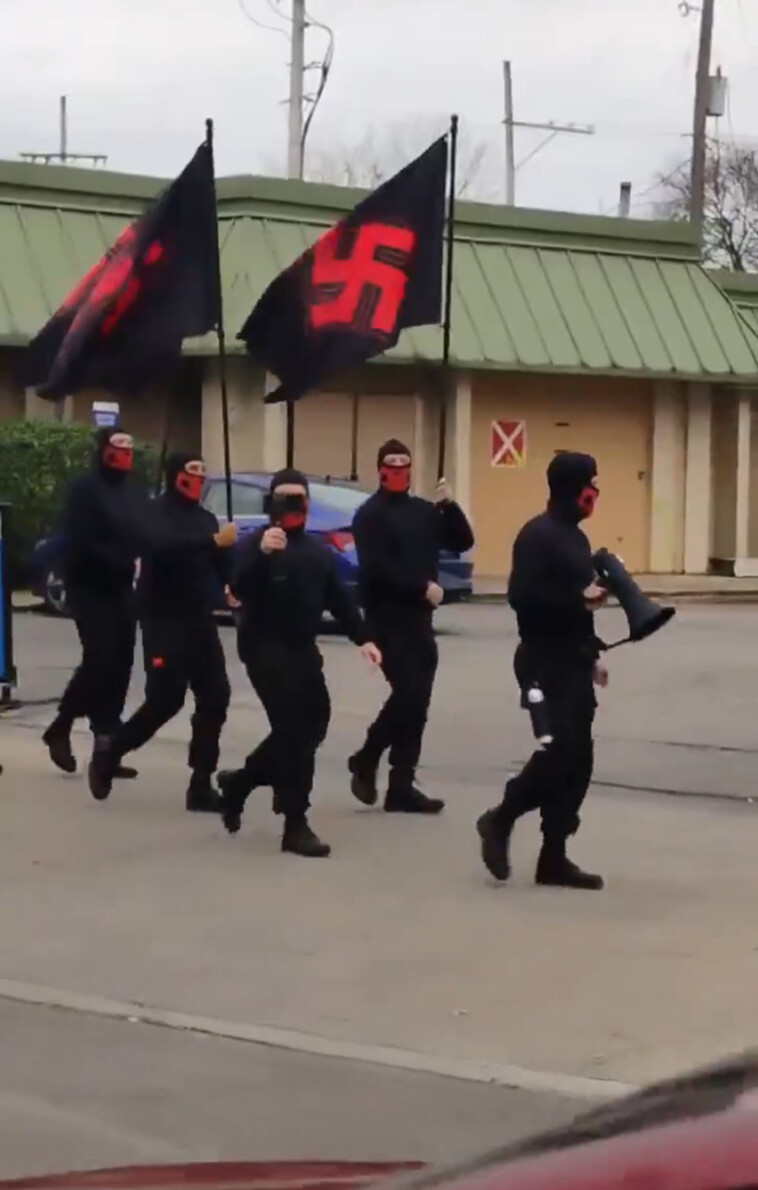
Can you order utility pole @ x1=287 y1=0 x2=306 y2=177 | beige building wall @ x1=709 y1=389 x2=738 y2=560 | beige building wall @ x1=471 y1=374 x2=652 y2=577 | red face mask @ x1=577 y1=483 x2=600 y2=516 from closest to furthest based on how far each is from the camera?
1. red face mask @ x1=577 y1=483 x2=600 y2=516
2. beige building wall @ x1=471 y1=374 x2=652 y2=577
3. beige building wall @ x1=709 y1=389 x2=738 y2=560
4. utility pole @ x1=287 y1=0 x2=306 y2=177

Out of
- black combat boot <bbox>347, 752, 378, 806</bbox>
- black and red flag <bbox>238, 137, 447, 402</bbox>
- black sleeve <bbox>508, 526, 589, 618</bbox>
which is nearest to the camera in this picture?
black sleeve <bbox>508, 526, 589, 618</bbox>

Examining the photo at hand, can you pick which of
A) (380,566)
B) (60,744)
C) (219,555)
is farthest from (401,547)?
(60,744)

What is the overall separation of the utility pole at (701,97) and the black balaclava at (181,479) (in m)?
28.3

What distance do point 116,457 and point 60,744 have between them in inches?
72.9

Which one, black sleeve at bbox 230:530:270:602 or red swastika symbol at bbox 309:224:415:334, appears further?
red swastika symbol at bbox 309:224:415:334

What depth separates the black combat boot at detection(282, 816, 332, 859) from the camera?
31.6 ft

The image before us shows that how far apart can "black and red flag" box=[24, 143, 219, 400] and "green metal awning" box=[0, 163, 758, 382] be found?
584 inches

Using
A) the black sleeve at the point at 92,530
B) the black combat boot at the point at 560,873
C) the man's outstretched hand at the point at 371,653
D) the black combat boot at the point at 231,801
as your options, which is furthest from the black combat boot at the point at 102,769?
the black combat boot at the point at 560,873

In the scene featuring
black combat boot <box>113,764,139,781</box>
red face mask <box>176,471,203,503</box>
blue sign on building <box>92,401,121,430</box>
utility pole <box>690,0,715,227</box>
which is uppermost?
utility pole <box>690,0,715,227</box>

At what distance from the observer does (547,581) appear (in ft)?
28.2

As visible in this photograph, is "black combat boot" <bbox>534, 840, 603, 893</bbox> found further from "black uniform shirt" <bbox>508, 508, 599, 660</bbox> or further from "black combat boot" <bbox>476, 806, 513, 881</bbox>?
"black uniform shirt" <bbox>508, 508, 599, 660</bbox>

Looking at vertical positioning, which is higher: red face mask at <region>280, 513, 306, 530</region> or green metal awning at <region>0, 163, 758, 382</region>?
green metal awning at <region>0, 163, 758, 382</region>

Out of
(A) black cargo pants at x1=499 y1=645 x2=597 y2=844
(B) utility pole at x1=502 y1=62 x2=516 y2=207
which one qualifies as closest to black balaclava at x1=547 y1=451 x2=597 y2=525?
(A) black cargo pants at x1=499 y1=645 x2=597 y2=844

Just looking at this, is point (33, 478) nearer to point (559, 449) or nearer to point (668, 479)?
point (559, 449)
